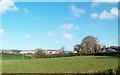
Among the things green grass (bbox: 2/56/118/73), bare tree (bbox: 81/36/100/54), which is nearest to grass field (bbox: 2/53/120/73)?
green grass (bbox: 2/56/118/73)

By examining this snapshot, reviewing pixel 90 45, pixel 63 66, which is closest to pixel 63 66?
pixel 63 66

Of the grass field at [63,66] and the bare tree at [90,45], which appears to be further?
the bare tree at [90,45]

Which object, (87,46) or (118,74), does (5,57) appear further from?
(118,74)

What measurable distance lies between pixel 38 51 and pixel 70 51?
1354 cm

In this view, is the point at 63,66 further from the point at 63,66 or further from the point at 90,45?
the point at 90,45

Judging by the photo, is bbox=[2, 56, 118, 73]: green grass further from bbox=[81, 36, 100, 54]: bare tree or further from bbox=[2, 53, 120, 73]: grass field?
bbox=[81, 36, 100, 54]: bare tree

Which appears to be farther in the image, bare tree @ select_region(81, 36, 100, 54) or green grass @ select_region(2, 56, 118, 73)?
bare tree @ select_region(81, 36, 100, 54)

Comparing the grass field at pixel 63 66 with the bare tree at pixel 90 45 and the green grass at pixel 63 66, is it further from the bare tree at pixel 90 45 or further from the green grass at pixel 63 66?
the bare tree at pixel 90 45

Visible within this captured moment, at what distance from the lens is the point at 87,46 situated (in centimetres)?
8125

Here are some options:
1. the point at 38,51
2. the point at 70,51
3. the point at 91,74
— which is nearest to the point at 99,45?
the point at 70,51

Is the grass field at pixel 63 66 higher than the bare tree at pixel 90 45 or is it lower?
lower

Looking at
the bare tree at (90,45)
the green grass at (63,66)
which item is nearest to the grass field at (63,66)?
the green grass at (63,66)

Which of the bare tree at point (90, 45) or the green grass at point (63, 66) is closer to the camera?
the green grass at point (63, 66)

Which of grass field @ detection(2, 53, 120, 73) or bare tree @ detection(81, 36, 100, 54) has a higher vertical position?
bare tree @ detection(81, 36, 100, 54)
